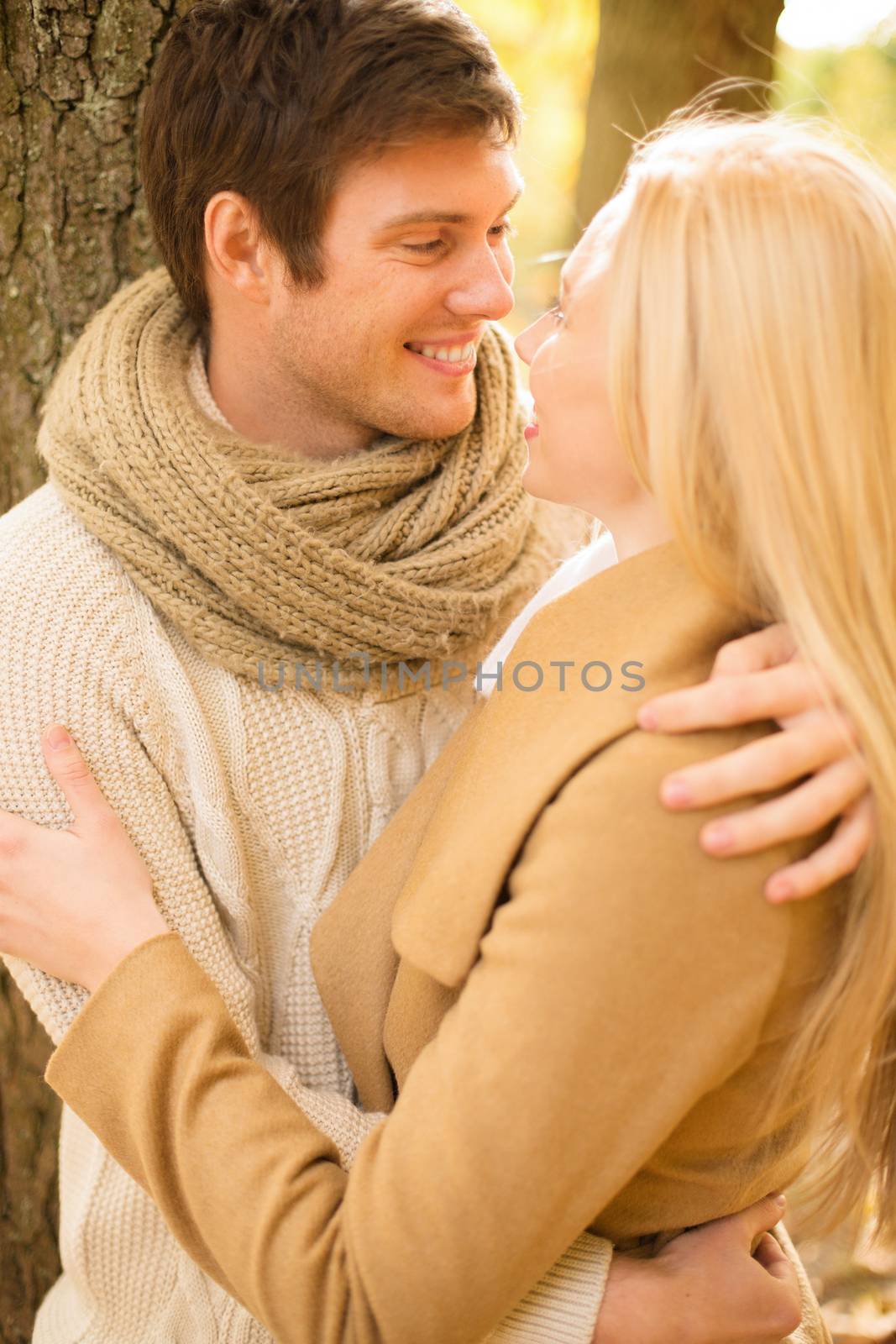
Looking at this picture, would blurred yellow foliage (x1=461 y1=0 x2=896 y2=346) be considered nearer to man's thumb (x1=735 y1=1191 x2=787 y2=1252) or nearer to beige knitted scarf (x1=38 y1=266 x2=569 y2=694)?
beige knitted scarf (x1=38 y1=266 x2=569 y2=694)

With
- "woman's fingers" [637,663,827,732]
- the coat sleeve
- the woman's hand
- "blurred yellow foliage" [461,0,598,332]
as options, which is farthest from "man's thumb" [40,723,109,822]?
"blurred yellow foliage" [461,0,598,332]

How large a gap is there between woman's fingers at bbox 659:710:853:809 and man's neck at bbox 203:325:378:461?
3.17ft

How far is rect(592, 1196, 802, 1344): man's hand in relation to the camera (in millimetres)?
1306

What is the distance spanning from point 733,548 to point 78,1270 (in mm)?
1265

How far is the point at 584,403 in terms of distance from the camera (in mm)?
1309

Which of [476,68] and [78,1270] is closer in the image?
[78,1270]

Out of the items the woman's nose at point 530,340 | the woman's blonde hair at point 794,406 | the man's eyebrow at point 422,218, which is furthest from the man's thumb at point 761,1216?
the man's eyebrow at point 422,218

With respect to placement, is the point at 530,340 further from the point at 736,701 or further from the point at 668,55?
the point at 668,55

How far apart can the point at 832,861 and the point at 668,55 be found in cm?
202

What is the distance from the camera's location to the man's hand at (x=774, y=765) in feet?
3.39

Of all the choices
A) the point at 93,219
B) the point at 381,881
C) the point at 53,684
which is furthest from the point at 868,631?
the point at 93,219

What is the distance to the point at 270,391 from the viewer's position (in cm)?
179

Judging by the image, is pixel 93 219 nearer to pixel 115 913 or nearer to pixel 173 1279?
pixel 115 913

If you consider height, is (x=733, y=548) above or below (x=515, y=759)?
above
